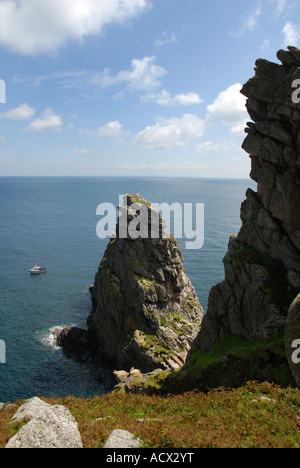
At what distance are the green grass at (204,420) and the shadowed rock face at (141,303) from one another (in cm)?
2865

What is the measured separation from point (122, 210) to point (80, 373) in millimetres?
31415

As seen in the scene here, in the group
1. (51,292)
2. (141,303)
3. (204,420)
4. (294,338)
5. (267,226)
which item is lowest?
(51,292)

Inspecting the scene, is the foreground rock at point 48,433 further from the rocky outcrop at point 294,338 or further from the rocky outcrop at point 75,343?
the rocky outcrop at point 75,343

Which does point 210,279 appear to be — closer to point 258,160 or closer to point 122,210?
point 122,210

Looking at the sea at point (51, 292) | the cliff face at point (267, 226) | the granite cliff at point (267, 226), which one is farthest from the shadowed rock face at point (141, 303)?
the granite cliff at point (267, 226)

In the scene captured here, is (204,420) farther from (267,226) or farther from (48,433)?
(267,226)

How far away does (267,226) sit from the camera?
104ft

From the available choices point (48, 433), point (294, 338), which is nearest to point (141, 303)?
point (48, 433)

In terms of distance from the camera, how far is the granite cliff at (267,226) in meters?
28.8

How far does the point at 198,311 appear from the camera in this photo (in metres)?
64.1

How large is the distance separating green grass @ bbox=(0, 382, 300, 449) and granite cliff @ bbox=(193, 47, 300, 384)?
7.85 meters

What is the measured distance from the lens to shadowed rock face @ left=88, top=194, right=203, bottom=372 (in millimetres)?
54062

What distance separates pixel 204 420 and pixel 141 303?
1524 inches

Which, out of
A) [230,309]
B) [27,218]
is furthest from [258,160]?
[27,218]
